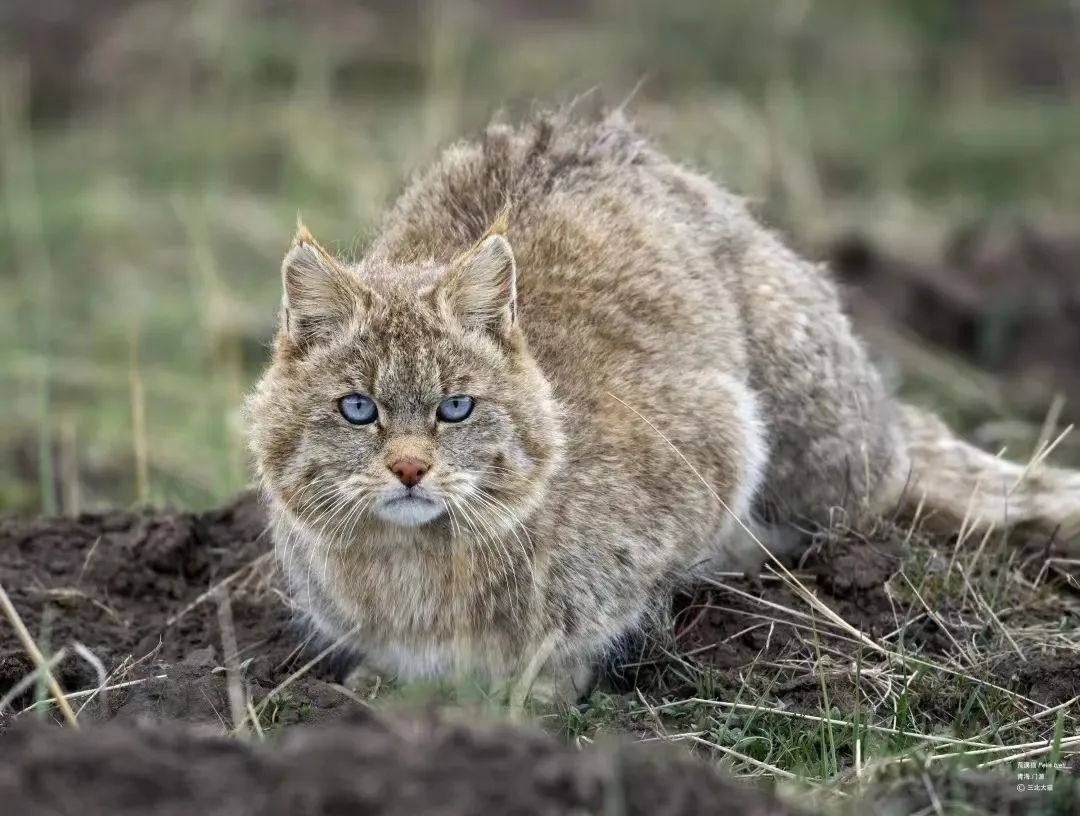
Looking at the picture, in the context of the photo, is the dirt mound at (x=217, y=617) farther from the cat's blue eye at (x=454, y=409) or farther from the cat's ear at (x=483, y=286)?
the cat's ear at (x=483, y=286)

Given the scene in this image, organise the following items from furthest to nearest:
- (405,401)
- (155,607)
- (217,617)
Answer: (155,607) < (217,617) < (405,401)

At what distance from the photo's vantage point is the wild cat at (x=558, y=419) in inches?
174

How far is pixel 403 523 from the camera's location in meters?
4.39

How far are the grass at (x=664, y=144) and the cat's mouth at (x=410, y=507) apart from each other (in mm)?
472

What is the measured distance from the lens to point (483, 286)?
4508 millimetres

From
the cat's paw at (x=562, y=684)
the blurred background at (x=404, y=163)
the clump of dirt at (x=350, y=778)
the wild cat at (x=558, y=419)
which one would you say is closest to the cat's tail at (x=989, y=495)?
the wild cat at (x=558, y=419)

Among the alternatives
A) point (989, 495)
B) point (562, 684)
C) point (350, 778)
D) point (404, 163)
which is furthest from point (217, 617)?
point (404, 163)

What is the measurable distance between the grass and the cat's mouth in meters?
0.47

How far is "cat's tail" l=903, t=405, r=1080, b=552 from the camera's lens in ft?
18.5

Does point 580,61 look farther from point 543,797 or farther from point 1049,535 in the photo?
point 543,797

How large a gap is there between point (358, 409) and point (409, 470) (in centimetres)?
28

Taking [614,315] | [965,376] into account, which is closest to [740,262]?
[614,315]

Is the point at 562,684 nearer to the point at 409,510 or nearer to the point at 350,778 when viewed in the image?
the point at 409,510

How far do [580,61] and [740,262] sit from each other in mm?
8587
